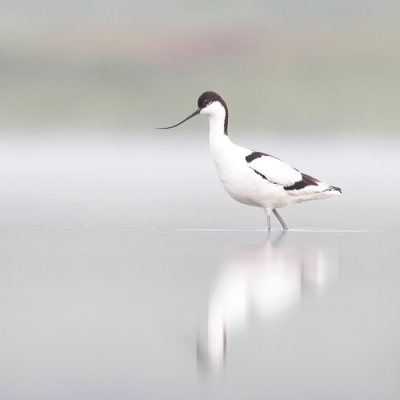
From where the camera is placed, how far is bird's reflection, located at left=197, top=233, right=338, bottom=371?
377 cm

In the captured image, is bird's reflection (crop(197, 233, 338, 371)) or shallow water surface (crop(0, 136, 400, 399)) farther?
bird's reflection (crop(197, 233, 338, 371))

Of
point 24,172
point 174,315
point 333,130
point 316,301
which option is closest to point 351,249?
point 316,301

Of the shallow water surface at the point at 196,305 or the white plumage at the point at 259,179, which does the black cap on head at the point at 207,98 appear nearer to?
the white plumage at the point at 259,179

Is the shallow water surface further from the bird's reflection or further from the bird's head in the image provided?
the bird's head

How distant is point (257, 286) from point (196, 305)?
48cm

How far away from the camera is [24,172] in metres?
15.8

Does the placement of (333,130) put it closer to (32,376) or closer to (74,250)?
(74,250)

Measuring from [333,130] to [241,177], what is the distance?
69.0 feet

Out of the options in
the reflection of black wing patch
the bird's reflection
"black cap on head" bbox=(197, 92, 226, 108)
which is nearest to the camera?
the bird's reflection

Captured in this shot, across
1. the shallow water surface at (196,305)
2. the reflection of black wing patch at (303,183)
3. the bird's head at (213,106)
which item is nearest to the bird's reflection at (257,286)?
the shallow water surface at (196,305)

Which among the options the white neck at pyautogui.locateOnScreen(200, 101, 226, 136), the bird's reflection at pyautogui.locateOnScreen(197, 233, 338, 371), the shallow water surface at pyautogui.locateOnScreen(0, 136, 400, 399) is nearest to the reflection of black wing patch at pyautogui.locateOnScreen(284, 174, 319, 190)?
the shallow water surface at pyautogui.locateOnScreen(0, 136, 400, 399)

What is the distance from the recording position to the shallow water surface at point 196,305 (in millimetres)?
3311

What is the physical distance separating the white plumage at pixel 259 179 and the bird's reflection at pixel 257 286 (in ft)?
4.36

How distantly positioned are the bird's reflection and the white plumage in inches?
52.3
